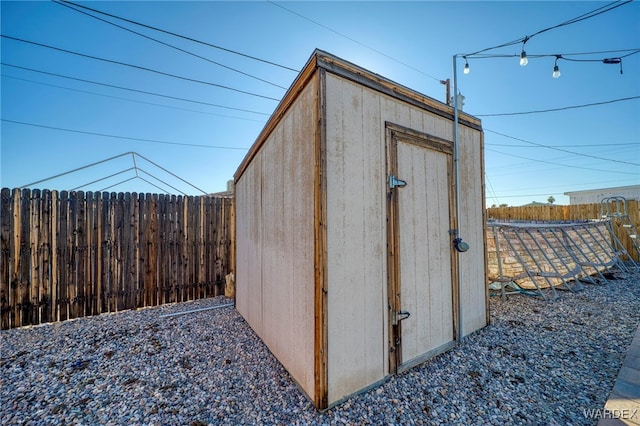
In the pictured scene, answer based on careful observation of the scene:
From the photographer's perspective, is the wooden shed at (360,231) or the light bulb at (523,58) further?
the light bulb at (523,58)

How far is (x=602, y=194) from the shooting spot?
16.6 metres

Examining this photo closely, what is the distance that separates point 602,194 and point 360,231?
2509 cm

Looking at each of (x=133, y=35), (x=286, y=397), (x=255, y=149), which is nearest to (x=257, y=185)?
(x=255, y=149)

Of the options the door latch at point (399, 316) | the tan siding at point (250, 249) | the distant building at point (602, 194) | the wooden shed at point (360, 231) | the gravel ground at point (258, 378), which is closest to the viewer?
the gravel ground at point (258, 378)

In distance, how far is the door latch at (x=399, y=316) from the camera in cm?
212

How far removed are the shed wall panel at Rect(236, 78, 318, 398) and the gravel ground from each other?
282mm

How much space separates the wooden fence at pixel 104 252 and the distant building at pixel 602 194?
23.7m

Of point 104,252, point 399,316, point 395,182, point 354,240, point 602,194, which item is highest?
point 602,194

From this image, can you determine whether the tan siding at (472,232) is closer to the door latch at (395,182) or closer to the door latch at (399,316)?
the door latch at (399,316)

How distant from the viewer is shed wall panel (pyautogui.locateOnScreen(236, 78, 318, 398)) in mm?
1854

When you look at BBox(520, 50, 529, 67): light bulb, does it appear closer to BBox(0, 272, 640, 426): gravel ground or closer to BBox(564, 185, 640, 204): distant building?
BBox(0, 272, 640, 426): gravel ground

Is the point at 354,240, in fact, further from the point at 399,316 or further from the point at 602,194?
the point at 602,194

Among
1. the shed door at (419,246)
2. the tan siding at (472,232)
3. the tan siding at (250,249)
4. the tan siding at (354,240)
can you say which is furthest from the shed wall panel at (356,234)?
the tan siding at (250,249)

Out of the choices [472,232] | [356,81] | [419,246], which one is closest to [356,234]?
[419,246]
